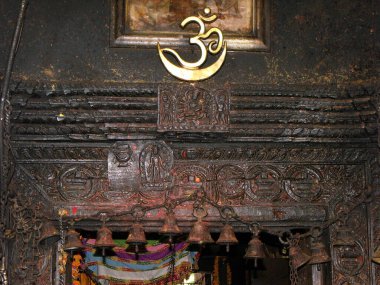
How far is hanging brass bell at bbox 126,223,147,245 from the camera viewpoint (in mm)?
5242

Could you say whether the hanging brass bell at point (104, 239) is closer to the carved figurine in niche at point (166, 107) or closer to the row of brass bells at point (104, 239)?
the row of brass bells at point (104, 239)

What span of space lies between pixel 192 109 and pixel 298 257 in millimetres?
1133

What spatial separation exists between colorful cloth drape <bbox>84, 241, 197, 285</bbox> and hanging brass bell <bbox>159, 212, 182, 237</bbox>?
204 centimetres

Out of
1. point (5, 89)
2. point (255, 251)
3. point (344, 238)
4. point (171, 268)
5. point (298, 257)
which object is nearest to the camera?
point (5, 89)

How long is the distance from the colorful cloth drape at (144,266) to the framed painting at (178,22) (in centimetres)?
236

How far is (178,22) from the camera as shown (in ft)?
18.0

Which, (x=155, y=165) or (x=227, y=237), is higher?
(x=155, y=165)

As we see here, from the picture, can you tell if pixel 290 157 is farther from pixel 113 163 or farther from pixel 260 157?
pixel 113 163

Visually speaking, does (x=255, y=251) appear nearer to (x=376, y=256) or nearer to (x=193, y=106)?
(x=376, y=256)

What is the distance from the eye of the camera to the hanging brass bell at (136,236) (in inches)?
206

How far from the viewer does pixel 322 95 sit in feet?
17.9

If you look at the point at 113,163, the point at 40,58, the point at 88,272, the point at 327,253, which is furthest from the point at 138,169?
the point at 88,272

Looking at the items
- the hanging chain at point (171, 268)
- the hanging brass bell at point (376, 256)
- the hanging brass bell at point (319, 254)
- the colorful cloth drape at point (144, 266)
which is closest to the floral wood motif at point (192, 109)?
the hanging brass bell at point (319, 254)

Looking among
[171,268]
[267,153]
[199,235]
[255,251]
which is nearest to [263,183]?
[267,153]
